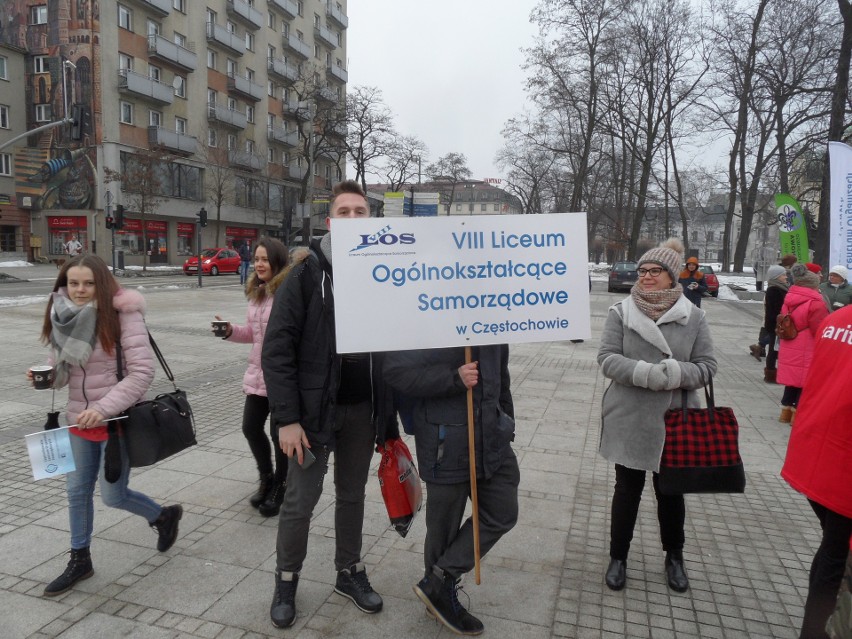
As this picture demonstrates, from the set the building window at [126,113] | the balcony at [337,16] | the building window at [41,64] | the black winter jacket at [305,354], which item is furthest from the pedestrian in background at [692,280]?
the balcony at [337,16]

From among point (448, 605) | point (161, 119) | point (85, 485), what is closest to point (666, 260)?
point (448, 605)

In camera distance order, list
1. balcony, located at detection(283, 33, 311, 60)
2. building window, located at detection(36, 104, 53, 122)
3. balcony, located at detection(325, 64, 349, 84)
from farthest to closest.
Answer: balcony, located at detection(325, 64, 349, 84)
balcony, located at detection(283, 33, 311, 60)
building window, located at detection(36, 104, 53, 122)

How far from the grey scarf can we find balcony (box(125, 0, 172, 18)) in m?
43.9

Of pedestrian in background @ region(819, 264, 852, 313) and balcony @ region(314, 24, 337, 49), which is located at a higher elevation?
balcony @ region(314, 24, 337, 49)

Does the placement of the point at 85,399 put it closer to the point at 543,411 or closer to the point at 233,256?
the point at 543,411

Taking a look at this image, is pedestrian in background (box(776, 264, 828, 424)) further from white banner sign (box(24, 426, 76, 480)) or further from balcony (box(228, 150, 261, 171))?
balcony (box(228, 150, 261, 171))

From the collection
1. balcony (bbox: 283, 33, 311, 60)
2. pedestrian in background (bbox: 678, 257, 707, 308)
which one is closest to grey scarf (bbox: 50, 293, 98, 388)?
pedestrian in background (bbox: 678, 257, 707, 308)

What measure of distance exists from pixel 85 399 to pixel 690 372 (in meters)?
3.01

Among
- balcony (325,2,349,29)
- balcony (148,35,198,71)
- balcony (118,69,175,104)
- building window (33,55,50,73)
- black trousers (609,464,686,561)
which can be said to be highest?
balcony (325,2,349,29)

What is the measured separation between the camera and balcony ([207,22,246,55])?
4494 centimetres

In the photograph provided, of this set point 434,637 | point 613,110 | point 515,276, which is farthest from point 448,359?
point 613,110

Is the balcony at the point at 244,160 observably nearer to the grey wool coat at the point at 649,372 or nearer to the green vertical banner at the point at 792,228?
the green vertical banner at the point at 792,228

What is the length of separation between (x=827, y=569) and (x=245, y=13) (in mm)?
54099

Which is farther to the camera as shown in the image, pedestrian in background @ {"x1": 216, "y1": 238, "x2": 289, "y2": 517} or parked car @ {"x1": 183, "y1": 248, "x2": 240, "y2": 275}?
parked car @ {"x1": 183, "y1": 248, "x2": 240, "y2": 275}
